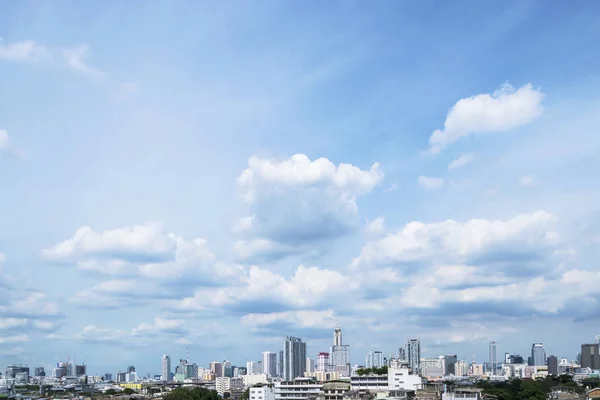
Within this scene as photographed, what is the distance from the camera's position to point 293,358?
136500 millimetres

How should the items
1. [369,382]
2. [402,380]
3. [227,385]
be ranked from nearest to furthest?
[402,380], [369,382], [227,385]

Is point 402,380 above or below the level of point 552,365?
above

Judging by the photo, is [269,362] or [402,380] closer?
[402,380]

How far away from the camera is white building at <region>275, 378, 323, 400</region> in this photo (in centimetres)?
6481

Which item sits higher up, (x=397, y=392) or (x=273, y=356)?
(x=397, y=392)

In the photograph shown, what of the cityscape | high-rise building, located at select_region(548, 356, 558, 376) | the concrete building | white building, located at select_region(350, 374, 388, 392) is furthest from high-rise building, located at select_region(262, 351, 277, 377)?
white building, located at select_region(350, 374, 388, 392)

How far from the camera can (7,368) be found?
178 metres

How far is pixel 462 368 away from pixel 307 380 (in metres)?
133

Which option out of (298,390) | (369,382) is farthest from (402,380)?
(298,390)

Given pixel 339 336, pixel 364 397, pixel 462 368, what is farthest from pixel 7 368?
pixel 364 397

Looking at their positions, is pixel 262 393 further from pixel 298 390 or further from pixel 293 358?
pixel 293 358

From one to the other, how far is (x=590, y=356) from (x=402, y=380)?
122 metres

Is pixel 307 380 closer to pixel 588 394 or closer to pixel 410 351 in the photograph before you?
pixel 588 394

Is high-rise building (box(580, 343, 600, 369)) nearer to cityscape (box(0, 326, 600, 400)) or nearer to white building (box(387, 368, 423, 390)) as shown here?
cityscape (box(0, 326, 600, 400))
